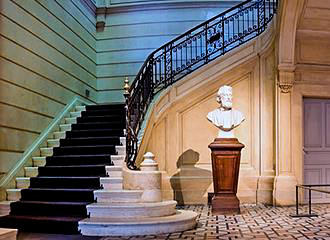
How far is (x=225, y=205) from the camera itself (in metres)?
6.26

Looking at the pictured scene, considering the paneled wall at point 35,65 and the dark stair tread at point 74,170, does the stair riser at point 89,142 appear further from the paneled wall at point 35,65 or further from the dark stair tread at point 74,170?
the dark stair tread at point 74,170

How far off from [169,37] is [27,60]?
4051 mm

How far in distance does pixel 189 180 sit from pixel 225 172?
1.43 meters

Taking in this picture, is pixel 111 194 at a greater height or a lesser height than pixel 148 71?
lesser

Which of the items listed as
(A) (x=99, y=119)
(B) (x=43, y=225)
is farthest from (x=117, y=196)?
(A) (x=99, y=119)

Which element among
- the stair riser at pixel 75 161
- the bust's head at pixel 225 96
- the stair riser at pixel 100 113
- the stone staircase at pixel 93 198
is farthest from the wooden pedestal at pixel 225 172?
the stair riser at pixel 100 113

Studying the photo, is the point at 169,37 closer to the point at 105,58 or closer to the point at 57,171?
the point at 105,58

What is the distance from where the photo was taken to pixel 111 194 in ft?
17.7

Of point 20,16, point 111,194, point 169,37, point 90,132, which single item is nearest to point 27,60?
point 20,16

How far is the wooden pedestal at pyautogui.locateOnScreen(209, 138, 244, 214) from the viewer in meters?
6.26

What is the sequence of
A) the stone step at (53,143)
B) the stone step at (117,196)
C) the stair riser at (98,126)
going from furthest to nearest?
the stair riser at (98,126) < the stone step at (53,143) < the stone step at (117,196)

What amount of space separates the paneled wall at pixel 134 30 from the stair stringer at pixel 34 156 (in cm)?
176

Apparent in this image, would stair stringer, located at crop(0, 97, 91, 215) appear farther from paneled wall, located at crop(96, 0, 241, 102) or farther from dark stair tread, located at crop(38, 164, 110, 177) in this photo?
paneled wall, located at crop(96, 0, 241, 102)

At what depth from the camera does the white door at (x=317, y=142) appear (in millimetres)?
7895
